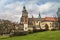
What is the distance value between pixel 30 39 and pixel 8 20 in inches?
1864

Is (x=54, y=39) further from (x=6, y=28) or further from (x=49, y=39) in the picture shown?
(x=6, y=28)

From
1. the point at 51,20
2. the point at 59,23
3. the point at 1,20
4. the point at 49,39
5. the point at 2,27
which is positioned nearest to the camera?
the point at 49,39

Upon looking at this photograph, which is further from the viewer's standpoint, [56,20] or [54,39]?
[56,20]

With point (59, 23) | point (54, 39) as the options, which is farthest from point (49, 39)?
point (59, 23)

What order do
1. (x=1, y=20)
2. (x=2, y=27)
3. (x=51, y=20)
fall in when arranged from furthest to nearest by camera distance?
(x=51, y=20)
(x=1, y=20)
(x=2, y=27)

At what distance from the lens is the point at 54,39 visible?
2148 centimetres

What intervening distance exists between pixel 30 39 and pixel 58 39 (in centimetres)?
340

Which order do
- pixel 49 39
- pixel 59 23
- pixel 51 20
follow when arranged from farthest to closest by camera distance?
pixel 51 20
pixel 59 23
pixel 49 39

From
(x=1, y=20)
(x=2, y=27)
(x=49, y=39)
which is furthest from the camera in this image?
(x=1, y=20)

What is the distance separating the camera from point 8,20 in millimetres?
68500

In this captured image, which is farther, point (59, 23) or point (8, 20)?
point (59, 23)

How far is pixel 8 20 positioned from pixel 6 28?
1283cm

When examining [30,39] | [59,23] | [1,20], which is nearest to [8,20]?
[1,20]

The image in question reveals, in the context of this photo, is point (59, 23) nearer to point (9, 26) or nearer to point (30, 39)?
point (9, 26)
